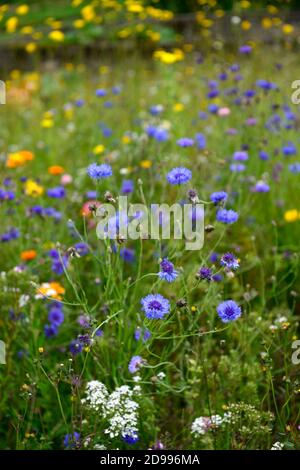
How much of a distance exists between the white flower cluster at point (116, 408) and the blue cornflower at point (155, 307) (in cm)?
27

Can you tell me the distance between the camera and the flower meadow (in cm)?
164

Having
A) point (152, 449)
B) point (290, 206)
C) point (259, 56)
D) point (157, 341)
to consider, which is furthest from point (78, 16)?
point (152, 449)

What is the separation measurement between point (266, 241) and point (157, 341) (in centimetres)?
78

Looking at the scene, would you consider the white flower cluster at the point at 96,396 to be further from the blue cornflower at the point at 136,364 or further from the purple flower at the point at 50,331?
the purple flower at the point at 50,331

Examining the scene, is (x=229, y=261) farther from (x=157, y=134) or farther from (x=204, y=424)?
(x=157, y=134)

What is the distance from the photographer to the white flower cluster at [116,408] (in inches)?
61.4

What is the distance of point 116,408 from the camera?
1.60m

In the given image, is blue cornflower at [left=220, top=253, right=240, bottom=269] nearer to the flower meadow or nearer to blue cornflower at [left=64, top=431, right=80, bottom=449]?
the flower meadow

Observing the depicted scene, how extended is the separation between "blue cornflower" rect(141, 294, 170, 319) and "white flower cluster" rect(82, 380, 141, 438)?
27 cm

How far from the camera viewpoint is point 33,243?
2.55 meters

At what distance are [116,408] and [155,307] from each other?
313 millimetres

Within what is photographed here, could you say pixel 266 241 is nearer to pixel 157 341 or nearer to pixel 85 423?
pixel 157 341

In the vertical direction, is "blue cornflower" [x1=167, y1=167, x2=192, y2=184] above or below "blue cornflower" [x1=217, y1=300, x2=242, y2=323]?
above

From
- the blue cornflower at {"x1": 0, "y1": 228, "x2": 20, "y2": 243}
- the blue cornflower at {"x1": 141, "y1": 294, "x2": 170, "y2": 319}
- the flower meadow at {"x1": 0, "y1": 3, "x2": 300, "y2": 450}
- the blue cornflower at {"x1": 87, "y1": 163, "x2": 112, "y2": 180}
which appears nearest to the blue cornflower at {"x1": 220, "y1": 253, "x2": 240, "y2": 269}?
the flower meadow at {"x1": 0, "y1": 3, "x2": 300, "y2": 450}
